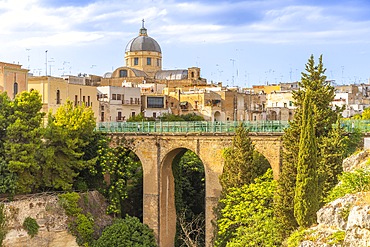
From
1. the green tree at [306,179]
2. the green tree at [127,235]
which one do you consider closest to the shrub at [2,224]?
the green tree at [127,235]

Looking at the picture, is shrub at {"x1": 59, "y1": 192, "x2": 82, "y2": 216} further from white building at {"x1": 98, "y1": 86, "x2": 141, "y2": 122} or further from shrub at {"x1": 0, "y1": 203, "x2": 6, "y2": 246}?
white building at {"x1": 98, "y1": 86, "x2": 141, "y2": 122}

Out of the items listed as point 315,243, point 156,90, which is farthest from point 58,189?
point 156,90

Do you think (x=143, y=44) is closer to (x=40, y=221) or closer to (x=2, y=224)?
(x=40, y=221)

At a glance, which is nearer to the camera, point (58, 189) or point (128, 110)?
point (58, 189)

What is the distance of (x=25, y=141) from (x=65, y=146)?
87.7 inches

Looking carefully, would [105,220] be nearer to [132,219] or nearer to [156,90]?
[132,219]

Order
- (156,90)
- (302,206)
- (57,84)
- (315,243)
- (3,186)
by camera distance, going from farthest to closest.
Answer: (156,90), (57,84), (3,186), (302,206), (315,243)

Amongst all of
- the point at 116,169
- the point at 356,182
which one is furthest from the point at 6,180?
the point at 356,182

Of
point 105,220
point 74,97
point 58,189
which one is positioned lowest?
point 105,220

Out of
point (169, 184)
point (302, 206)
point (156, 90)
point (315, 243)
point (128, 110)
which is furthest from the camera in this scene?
point (156, 90)

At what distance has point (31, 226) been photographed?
86.5 feet

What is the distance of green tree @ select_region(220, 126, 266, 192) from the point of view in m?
24.8

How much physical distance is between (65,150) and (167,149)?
570cm

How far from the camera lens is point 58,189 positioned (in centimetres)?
2922
